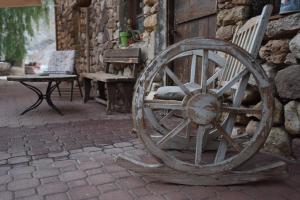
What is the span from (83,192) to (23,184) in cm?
40

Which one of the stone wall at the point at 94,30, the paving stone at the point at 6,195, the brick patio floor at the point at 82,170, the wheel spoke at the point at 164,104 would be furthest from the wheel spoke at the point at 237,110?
the stone wall at the point at 94,30

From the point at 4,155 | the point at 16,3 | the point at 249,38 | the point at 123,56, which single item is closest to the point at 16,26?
the point at 16,3

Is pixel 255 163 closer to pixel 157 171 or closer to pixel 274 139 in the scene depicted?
pixel 274 139

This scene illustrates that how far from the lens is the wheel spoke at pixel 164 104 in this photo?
1729 millimetres

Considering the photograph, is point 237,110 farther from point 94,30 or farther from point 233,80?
point 94,30

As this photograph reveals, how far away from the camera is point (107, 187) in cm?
177

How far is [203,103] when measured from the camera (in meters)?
1.72

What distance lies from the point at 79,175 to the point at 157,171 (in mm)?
531

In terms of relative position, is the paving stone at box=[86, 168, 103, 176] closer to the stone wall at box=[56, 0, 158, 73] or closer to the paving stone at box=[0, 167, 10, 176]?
the paving stone at box=[0, 167, 10, 176]

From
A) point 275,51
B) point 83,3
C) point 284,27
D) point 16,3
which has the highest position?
point 83,3

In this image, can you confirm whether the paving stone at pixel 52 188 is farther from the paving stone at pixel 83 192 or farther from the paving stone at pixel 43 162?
the paving stone at pixel 43 162

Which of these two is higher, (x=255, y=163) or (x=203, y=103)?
(x=203, y=103)

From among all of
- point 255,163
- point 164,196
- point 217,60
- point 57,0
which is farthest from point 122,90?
point 57,0

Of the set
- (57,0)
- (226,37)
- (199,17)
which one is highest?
(57,0)
